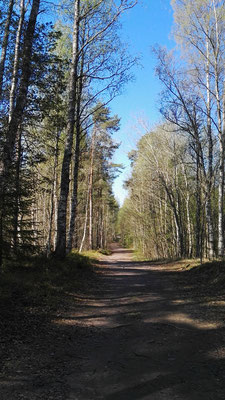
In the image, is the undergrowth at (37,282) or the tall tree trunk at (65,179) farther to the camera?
the tall tree trunk at (65,179)

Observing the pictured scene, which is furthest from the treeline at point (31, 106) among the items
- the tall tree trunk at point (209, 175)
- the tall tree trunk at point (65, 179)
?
the tall tree trunk at point (209, 175)

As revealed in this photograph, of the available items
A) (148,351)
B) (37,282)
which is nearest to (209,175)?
(37,282)

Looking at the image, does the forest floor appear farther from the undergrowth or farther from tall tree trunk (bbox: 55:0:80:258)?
tall tree trunk (bbox: 55:0:80:258)

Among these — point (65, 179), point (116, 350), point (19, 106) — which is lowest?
point (116, 350)

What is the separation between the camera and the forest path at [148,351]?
116 inches

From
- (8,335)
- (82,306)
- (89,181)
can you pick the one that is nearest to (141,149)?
(89,181)

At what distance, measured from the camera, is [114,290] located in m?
8.79

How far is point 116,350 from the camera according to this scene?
4.11 m

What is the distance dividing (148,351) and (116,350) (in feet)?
1.46

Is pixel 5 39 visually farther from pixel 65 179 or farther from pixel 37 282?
pixel 37 282

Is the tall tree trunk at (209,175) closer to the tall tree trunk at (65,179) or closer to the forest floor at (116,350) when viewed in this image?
the tall tree trunk at (65,179)

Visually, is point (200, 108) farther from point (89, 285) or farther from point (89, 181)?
point (89, 181)

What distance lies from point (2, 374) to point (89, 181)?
2334 cm

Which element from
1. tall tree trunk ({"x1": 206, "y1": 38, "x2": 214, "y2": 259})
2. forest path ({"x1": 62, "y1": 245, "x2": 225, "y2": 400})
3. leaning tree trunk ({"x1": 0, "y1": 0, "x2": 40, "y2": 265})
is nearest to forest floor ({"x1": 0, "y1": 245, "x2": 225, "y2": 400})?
forest path ({"x1": 62, "y1": 245, "x2": 225, "y2": 400})
